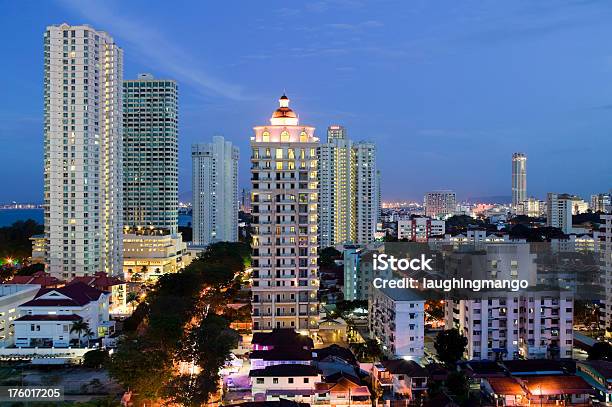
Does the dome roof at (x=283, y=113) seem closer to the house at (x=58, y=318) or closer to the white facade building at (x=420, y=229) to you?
the house at (x=58, y=318)

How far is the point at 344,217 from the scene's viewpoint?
166 ft

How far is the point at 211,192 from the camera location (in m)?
56.2

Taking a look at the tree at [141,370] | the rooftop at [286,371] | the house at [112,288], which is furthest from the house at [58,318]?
the rooftop at [286,371]

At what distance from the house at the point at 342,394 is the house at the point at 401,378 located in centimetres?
113

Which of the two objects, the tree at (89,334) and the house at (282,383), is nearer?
the house at (282,383)

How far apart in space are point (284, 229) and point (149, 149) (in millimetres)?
28002

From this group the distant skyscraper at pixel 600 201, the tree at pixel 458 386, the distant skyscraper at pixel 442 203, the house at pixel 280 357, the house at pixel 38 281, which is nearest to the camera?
the tree at pixel 458 386

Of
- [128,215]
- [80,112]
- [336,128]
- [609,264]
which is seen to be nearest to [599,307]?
[609,264]

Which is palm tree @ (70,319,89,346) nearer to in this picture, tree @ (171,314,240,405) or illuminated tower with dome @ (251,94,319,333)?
illuminated tower with dome @ (251,94,319,333)

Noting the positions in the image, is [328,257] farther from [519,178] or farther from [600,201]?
[519,178]

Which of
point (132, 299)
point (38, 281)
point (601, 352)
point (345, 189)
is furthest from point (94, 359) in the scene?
point (345, 189)

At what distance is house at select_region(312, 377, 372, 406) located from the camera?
48.0ft

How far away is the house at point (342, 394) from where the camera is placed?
14.6m

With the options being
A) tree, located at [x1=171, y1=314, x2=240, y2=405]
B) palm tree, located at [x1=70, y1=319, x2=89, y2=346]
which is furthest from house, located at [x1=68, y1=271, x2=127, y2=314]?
tree, located at [x1=171, y1=314, x2=240, y2=405]
